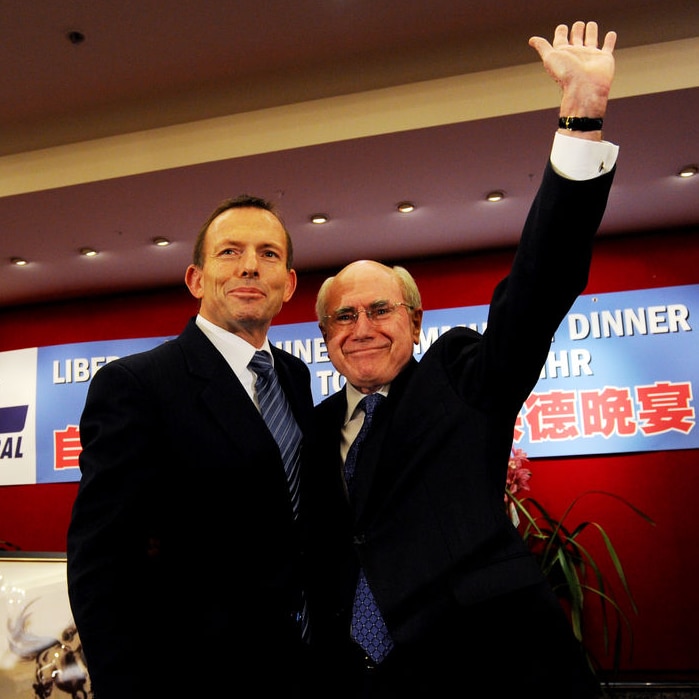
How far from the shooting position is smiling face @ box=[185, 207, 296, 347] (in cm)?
144

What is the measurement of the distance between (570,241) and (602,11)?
7.74 feet

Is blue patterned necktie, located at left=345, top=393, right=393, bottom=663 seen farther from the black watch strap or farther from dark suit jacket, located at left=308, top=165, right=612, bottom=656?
the black watch strap

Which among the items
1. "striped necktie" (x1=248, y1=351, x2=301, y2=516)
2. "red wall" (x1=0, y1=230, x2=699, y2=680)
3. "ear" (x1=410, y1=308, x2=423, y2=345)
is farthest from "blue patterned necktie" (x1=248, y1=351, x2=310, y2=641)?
"red wall" (x1=0, y1=230, x2=699, y2=680)

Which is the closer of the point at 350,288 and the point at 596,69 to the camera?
the point at 596,69

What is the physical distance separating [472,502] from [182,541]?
528 mm

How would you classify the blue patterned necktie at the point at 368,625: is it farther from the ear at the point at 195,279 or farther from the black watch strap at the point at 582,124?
the black watch strap at the point at 582,124

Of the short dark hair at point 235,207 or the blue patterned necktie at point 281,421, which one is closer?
the blue patterned necktie at point 281,421

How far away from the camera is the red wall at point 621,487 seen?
4137mm

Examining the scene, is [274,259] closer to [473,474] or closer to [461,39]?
[473,474]

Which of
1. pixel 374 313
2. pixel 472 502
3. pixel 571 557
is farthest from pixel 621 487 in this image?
pixel 472 502

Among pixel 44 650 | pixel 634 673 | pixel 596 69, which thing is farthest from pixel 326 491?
pixel 634 673

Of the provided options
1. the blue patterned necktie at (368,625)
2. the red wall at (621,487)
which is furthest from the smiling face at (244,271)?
the red wall at (621,487)

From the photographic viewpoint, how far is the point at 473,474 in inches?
49.8

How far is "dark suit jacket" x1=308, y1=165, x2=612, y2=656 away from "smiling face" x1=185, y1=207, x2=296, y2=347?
0.34m
